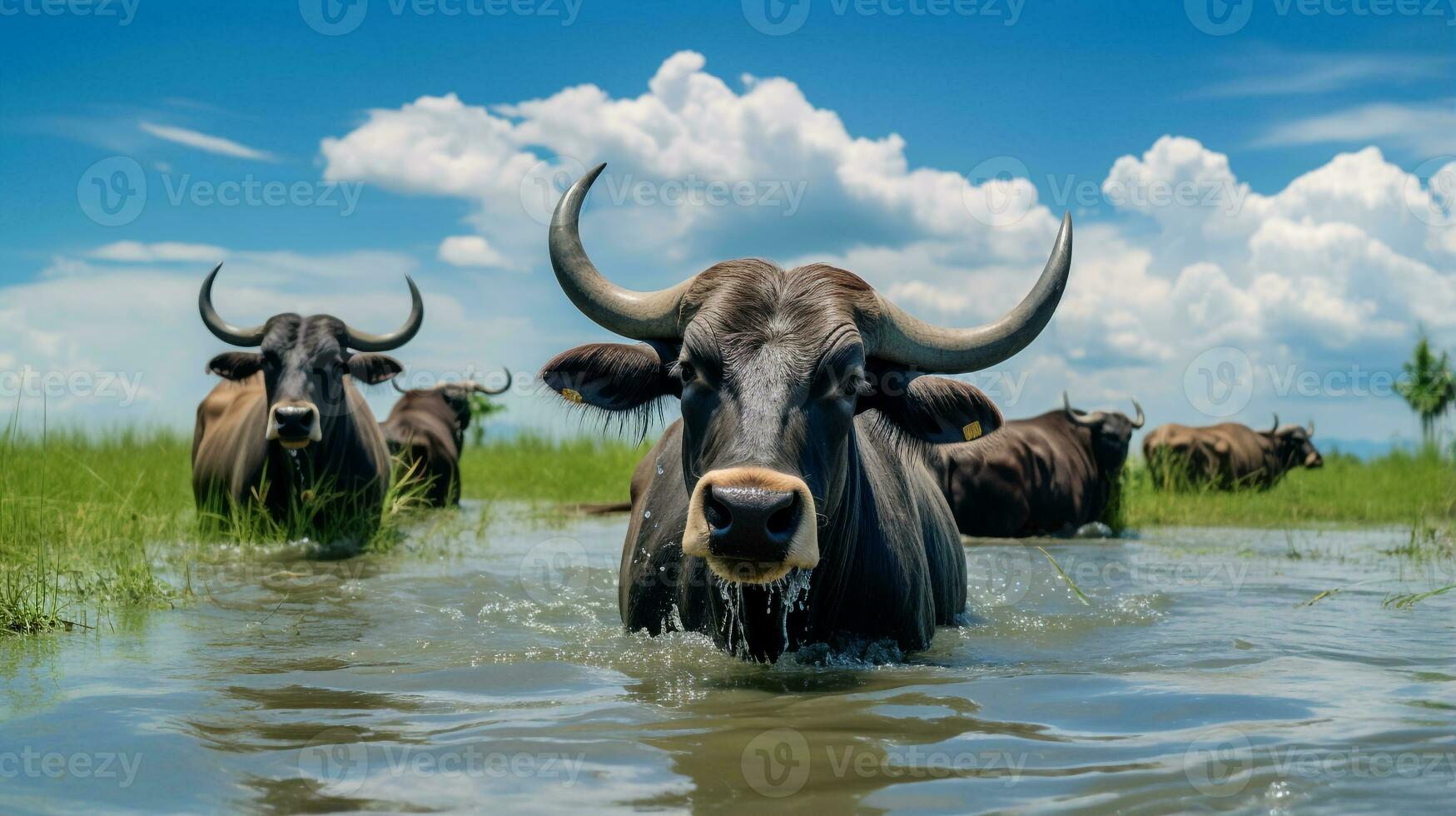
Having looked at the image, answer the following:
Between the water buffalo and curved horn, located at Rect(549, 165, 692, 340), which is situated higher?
curved horn, located at Rect(549, 165, 692, 340)

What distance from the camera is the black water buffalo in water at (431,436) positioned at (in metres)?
14.6

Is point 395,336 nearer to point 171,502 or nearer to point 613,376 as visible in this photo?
point 171,502

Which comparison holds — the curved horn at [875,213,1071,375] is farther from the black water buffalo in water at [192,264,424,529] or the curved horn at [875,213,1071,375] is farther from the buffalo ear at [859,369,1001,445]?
the black water buffalo in water at [192,264,424,529]

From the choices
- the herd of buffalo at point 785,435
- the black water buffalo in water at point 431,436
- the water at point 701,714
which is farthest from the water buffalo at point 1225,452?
the herd of buffalo at point 785,435

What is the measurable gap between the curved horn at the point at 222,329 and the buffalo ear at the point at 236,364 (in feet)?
1.00

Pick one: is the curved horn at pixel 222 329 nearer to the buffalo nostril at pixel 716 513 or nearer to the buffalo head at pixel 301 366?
the buffalo head at pixel 301 366

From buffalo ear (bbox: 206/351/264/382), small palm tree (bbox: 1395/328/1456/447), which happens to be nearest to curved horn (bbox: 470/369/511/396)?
buffalo ear (bbox: 206/351/264/382)

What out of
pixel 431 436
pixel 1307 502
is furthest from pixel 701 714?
pixel 1307 502

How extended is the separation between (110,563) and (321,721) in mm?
3753

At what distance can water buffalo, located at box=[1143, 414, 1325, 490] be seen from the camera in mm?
19188

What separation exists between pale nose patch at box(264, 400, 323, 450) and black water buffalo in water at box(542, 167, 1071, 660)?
4431 millimetres

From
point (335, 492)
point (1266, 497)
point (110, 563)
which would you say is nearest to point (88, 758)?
point (110, 563)

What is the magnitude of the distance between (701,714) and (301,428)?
6.12 meters

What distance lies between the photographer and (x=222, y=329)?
10.4 metres
